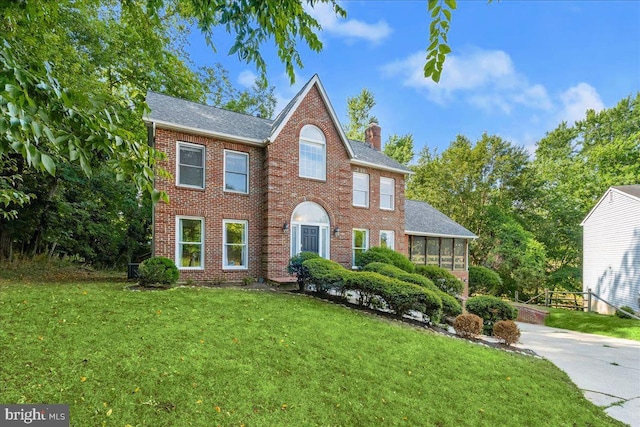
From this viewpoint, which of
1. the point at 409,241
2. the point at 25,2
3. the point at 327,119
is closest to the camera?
the point at 25,2

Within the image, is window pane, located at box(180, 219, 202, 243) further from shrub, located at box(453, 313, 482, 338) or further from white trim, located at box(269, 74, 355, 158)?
shrub, located at box(453, 313, 482, 338)

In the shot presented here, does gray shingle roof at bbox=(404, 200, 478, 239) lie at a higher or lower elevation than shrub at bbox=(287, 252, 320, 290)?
higher

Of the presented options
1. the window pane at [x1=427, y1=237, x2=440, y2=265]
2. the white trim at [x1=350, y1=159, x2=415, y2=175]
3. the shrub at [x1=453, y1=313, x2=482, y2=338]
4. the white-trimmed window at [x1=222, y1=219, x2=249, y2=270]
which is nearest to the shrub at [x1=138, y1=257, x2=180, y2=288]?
the white-trimmed window at [x1=222, y1=219, x2=249, y2=270]

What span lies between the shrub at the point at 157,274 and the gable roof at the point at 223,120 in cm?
470

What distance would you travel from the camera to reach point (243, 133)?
1299 centimetres

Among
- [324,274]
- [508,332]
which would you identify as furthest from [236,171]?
[508,332]

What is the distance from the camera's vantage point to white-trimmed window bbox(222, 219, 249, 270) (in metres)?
12.4

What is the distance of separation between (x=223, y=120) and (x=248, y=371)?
11.4 metres

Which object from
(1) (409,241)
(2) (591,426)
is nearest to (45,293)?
(2) (591,426)

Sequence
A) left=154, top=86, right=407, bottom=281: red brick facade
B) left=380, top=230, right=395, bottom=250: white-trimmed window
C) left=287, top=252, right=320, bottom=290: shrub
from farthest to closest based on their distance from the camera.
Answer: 1. left=380, top=230, right=395, bottom=250: white-trimmed window
2. left=154, top=86, right=407, bottom=281: red brick facade
3. left=287, top=252, right=320, bottom=290: shrub

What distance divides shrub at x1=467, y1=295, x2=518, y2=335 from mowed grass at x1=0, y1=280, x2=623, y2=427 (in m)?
2.81

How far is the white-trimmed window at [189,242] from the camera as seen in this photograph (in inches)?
457

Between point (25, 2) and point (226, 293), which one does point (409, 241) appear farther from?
point (25, 2)

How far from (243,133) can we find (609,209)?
72.5ft
